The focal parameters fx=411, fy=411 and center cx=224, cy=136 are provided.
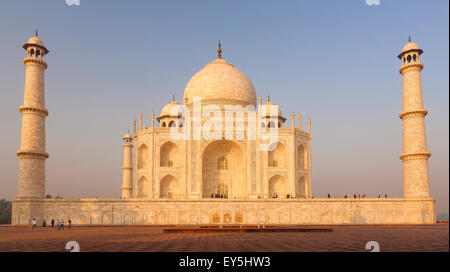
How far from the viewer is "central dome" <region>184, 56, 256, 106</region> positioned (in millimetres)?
40344

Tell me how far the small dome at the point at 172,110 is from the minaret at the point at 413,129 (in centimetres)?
2090

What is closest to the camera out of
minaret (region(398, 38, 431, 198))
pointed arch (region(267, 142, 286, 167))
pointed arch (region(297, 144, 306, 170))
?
minaret (region(398, 38, 431, 198))

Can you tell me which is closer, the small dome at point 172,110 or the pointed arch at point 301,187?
the pointed arch at point 301,187

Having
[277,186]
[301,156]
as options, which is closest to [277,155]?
[301,156]

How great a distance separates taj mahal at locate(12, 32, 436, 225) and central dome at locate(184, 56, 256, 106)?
10 centimetres

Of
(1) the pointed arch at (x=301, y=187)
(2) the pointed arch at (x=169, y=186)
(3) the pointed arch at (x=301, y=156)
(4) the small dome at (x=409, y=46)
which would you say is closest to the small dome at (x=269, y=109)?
(3) the pointed arch at (x=301, y=156)

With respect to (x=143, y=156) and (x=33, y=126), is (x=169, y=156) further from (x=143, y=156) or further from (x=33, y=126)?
(x=33, y=126)

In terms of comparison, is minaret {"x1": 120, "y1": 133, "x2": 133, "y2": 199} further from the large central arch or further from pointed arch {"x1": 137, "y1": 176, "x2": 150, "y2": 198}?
the large central arch

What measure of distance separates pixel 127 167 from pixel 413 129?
92.9 ft

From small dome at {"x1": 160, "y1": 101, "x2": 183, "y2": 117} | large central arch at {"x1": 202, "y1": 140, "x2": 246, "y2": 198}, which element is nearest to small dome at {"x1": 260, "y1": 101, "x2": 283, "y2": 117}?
large central arch at {"x1": 202, "y1": 140, "x2": 246, "y2": 198}

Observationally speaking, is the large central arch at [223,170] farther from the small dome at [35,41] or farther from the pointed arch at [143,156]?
the small dome at [35,41]

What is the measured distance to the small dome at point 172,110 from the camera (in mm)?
41281

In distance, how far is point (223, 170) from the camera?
125 ft
